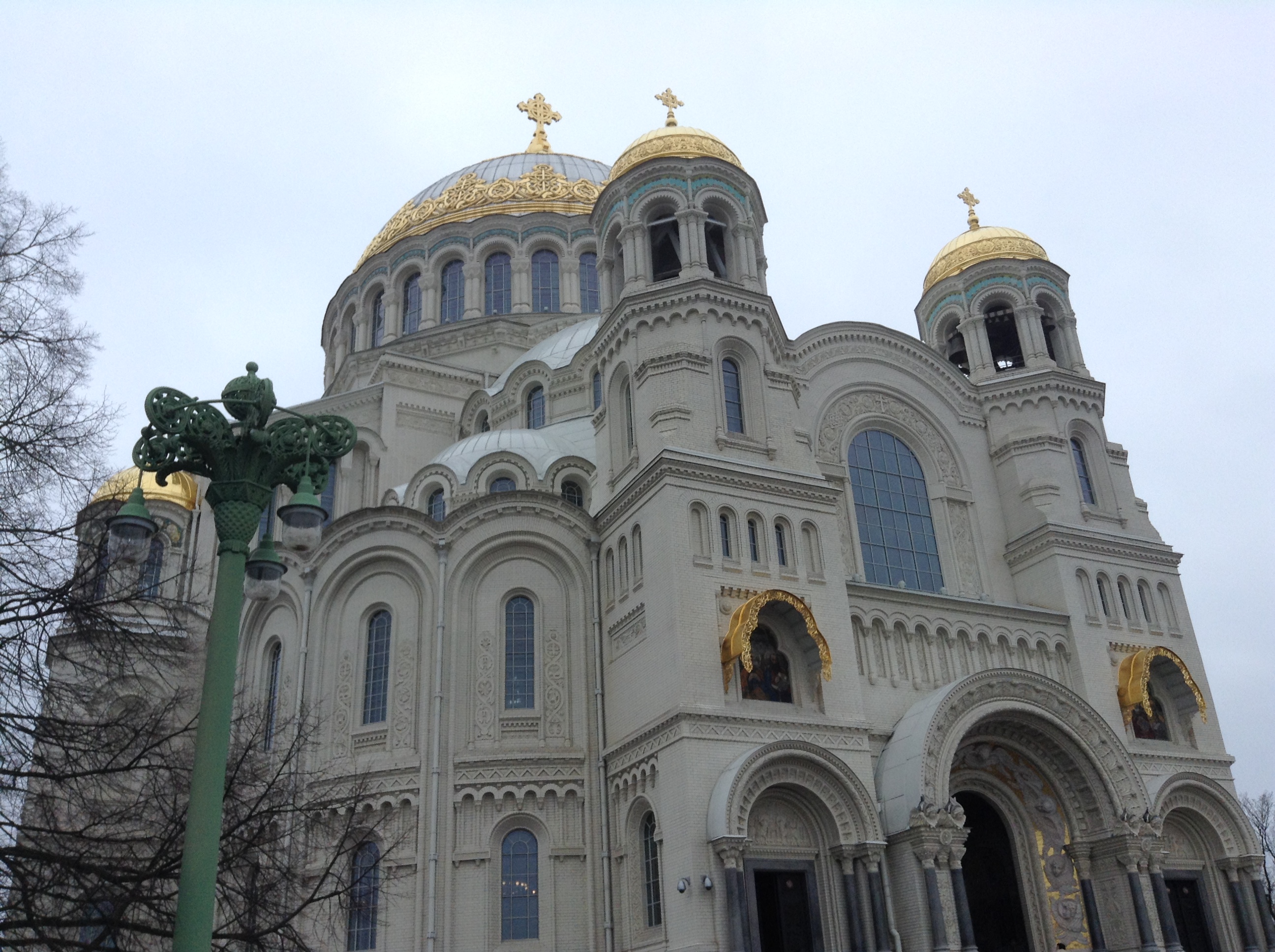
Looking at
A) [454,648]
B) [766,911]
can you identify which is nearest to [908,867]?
[766,911]

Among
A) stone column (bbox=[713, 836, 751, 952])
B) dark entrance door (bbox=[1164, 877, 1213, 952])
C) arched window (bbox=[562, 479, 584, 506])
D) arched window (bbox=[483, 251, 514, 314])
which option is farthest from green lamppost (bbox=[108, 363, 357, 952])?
arched window (bbox=[483, 251, 514, 314])

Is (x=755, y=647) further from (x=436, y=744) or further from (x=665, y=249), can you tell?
(x=665, y=249)

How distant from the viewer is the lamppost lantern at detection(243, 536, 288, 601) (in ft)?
29.3

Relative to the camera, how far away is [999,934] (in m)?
22.1

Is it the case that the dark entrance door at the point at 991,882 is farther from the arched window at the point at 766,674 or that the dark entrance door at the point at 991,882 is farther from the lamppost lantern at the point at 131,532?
the lamppost lantern at the point at 131,532

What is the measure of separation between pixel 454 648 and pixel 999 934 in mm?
12072

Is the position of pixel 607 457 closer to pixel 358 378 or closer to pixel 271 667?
pixel 271 667

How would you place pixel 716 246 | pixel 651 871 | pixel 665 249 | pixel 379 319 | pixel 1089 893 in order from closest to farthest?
pixel 651 871, pixel 1089 893, pixel 716 246, pixel 665 249, pixel 379 319

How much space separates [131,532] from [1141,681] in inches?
873

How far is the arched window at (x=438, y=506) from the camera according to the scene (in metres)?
26.2

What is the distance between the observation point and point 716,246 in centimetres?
2742

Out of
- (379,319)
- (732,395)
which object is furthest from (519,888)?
(379,319)

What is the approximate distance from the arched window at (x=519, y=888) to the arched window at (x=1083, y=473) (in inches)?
626

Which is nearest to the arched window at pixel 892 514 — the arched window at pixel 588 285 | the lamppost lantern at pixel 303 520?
the arched window at pixel 588 285
